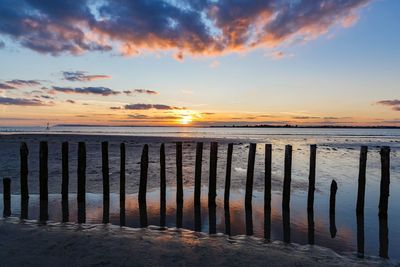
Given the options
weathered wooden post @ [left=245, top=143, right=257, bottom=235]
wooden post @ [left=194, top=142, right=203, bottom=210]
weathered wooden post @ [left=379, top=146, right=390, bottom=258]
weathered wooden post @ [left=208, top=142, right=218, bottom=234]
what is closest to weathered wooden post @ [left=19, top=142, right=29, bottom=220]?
wooden post @ [left=194, top=142, right=203, bottom=210]

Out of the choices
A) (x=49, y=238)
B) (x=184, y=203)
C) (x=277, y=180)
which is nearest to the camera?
(x=49, y=238)

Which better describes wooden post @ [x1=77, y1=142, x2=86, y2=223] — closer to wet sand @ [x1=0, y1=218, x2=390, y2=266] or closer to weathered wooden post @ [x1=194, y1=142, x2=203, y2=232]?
wet sand @ [x1=0, y1=218, x2=390, y2=266]

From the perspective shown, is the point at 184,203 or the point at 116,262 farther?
the point at 184,203

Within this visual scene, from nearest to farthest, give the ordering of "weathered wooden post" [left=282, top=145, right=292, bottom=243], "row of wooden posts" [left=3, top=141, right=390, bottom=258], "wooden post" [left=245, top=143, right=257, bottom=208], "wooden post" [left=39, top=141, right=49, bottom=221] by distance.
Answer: "row of wooden posts" [left=3, top=141, right=390, bottom=258]
"weathered wooden post" [left=282, top=145, right=292, bottom=243]
"wooden post" [left=39, top=141, right=49, bottom=221]
"wooden post" [left=245, top=143, right=257, bottom=208]

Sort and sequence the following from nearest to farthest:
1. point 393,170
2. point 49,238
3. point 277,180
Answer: point 49,238, point 277,180, point 393,170

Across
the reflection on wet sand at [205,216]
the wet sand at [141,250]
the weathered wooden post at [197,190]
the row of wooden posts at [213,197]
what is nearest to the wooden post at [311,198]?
the row of wooden posts at [213,197]

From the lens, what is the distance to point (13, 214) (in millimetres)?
9133

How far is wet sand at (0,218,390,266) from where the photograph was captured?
559 cm

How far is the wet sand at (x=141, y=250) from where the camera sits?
559 centimetres

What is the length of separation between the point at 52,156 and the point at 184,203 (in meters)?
14.4

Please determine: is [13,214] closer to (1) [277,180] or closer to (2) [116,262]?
(2) [116,262]

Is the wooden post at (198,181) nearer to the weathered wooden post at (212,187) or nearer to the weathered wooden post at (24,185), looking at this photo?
the weathered wooden post at (212,187)

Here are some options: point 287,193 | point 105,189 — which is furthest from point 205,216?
point 105,189

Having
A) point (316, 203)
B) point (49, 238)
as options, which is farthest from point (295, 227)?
point (49, 238)
